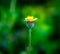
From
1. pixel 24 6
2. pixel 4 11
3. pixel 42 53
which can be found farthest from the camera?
pixel 24 6

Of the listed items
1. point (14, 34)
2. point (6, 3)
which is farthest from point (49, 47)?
point (6, 3)

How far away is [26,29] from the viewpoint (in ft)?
7.52

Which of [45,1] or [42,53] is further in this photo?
[45,1]

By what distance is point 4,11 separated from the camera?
7.58 feet

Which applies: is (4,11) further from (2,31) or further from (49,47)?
(49,47)

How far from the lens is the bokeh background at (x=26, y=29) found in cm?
212

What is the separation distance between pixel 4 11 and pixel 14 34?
0.70 ft

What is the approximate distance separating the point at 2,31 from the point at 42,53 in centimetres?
32

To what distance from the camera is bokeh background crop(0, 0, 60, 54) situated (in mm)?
2121

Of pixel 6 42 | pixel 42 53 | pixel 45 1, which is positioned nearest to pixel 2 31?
pixel 6 42

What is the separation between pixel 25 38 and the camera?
2.16 m

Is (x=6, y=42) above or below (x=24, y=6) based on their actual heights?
below

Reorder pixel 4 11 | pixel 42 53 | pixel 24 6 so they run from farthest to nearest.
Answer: pixel 24 6
pixel 4 11
pixel 42 53

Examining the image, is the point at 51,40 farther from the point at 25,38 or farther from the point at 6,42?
the point at 6,42
